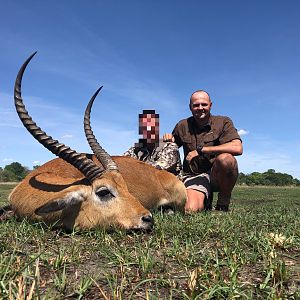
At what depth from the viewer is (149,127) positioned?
7281mm

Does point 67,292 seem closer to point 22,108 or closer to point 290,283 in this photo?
point 290,283

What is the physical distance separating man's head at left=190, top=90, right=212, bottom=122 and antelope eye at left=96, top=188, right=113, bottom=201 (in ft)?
11.1

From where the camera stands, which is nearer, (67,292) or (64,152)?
(67,292)

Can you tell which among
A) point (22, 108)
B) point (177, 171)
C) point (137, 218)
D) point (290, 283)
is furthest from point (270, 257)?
point (177, 171)

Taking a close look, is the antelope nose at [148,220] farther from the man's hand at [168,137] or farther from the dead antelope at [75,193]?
the man's hand at [168,137]

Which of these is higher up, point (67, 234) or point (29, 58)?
point (29, 58)

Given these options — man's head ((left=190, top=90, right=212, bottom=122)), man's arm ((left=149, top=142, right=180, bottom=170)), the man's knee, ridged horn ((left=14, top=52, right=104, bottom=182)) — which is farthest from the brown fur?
man's head ((left=190, top=90, right=212, bottom=122))

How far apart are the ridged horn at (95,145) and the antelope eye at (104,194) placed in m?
0.40

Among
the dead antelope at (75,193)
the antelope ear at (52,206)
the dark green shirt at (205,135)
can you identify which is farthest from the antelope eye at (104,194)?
the dark green shirt at (205,135)

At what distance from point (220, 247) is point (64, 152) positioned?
7.29 ft

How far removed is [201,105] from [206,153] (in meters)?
0.93

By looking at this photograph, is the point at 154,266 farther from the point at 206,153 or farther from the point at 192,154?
the point at 192,154

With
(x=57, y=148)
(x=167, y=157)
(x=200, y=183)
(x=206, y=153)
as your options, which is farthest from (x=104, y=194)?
(x=200, y=183)

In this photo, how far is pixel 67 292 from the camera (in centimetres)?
208
